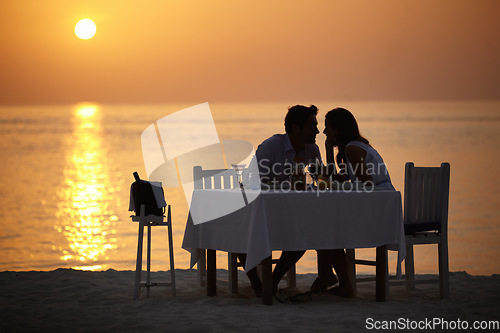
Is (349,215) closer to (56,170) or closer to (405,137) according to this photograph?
(56,170)

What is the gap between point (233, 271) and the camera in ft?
15.9

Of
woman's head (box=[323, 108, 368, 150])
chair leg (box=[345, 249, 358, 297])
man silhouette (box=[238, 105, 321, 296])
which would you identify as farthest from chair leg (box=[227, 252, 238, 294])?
woman's head (box=[323, 108, 368, 150])

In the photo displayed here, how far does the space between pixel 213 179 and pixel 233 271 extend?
798mm

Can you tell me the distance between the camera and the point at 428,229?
466 centimetres

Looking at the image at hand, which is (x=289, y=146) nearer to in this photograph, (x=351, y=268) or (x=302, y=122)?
(x=302, y=122)

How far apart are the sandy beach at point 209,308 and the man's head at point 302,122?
113 cm

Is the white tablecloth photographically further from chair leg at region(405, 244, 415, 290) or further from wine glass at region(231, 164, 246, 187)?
chair leg at region(405, 244, 415, 290)

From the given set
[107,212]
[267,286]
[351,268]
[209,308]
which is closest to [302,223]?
[267,286]

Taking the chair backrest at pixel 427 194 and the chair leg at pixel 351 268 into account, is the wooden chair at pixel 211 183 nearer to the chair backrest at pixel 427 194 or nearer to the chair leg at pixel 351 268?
the chair leg at pixel 351 268

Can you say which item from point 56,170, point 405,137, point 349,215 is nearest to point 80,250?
point 349,215

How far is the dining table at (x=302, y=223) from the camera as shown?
420 cm

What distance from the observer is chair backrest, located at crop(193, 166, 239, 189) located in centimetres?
521

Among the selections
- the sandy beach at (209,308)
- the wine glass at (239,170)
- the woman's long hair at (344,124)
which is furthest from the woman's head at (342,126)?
the sandy beach at (209,308)

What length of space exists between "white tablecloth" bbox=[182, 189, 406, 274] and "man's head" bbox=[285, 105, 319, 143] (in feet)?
2.35
